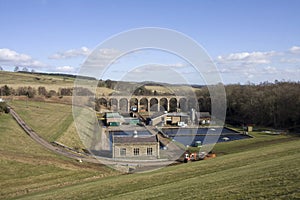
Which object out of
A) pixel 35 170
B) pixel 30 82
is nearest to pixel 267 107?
pixel 35 170

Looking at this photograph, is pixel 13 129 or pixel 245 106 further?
pixel 245 106

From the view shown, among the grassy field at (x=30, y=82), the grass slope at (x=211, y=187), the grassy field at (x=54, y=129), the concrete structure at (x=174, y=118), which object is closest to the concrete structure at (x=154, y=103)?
the concrete structure at (x=174, y=118)

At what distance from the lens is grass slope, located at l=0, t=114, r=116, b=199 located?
19.5 meters

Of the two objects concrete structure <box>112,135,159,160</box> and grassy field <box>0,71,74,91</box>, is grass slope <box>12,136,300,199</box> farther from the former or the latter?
grassy field <box>0,71,74,91</box>

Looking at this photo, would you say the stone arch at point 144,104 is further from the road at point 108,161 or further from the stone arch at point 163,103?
the road at point 108,161

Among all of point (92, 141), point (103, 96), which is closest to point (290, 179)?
point (92, 141)

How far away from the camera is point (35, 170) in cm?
2277

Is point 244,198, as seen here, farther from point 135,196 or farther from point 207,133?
point 207,133

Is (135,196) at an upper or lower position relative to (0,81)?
lower

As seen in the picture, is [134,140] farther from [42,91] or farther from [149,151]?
[42,91]

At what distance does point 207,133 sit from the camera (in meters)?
58.8

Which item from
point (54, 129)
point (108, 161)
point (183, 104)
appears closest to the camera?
point (108, 161)

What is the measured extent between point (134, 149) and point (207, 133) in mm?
32033

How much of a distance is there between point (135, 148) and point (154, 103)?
222 ft
